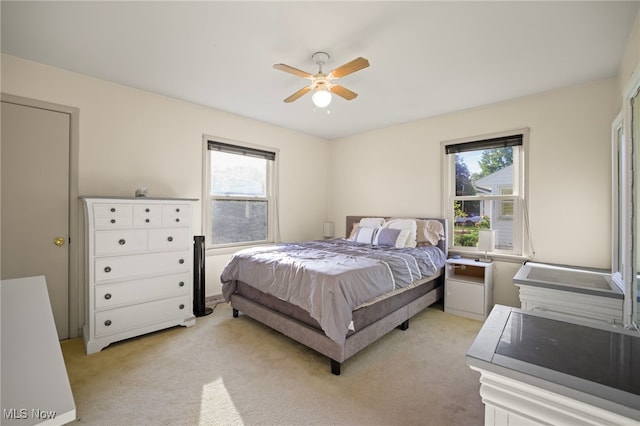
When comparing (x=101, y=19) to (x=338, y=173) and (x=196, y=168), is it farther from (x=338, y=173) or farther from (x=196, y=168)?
(x=338, y=173)

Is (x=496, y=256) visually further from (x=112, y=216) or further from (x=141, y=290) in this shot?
(x=112, y=216)

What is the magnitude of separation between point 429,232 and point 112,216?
12.0 feet

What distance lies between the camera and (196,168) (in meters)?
3.71

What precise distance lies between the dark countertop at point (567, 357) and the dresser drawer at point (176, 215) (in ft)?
9.65

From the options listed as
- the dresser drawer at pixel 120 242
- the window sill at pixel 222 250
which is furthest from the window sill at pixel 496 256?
the dresser drawer at pixel 120 242

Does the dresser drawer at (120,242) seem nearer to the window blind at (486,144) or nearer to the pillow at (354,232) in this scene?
the pillow at (354,232)

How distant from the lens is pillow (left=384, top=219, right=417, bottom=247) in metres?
3.75

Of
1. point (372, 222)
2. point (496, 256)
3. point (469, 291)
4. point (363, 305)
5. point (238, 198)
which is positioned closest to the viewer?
point (363, 305)

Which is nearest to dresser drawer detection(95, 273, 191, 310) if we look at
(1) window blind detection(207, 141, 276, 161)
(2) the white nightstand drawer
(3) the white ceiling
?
(1) window blind detection(207, 141, 276, 161)

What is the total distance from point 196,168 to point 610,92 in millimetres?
4722

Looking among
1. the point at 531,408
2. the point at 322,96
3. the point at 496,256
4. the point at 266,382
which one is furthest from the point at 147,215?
the point at 496,256

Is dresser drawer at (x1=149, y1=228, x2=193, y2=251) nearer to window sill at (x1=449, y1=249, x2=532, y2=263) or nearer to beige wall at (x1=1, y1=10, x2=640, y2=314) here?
beige wall at (x1=1, y1=10, x2=640, y2=314)

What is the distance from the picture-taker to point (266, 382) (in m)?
2.09

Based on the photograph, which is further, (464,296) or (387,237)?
(387,237)
